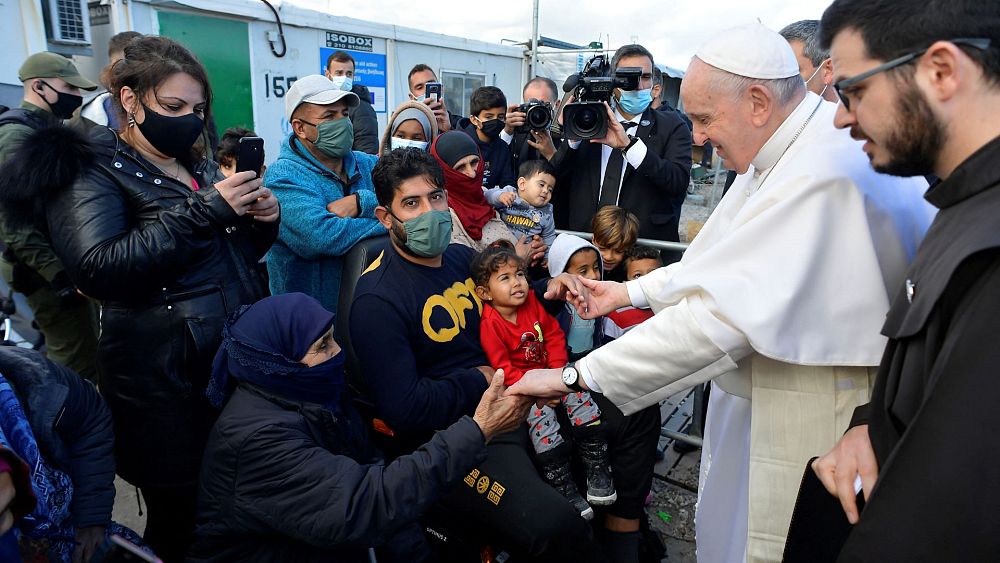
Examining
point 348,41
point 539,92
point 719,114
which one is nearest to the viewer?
point 719,114

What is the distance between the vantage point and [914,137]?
125cm

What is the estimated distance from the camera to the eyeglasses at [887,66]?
1125 millimetres

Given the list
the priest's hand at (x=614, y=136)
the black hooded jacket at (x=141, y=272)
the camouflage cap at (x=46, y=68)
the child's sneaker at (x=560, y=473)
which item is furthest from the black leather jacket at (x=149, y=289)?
the camouflage cap at (x=46, y=68)

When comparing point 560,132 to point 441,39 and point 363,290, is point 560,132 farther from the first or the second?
point 441,39

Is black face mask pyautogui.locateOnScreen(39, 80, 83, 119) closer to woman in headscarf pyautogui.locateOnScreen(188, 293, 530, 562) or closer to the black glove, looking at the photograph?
the black glove

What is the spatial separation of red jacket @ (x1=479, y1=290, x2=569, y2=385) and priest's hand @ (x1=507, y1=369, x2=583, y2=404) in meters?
0.43

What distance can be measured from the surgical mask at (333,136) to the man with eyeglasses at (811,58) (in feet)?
7.88

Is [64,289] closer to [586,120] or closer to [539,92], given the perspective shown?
[586,120]

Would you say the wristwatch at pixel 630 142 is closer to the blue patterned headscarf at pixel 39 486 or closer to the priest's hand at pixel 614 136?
the priest's hand at pixel 614 136

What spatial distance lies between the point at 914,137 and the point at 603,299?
166cm

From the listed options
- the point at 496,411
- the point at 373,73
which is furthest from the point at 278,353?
the point at 373,73

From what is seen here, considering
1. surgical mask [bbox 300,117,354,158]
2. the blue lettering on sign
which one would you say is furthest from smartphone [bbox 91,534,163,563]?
the blue lettering on sign

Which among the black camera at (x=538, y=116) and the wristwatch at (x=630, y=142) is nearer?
the wristwatch at (x=630, y=142)

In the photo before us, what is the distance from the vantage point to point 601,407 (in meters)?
2.98
